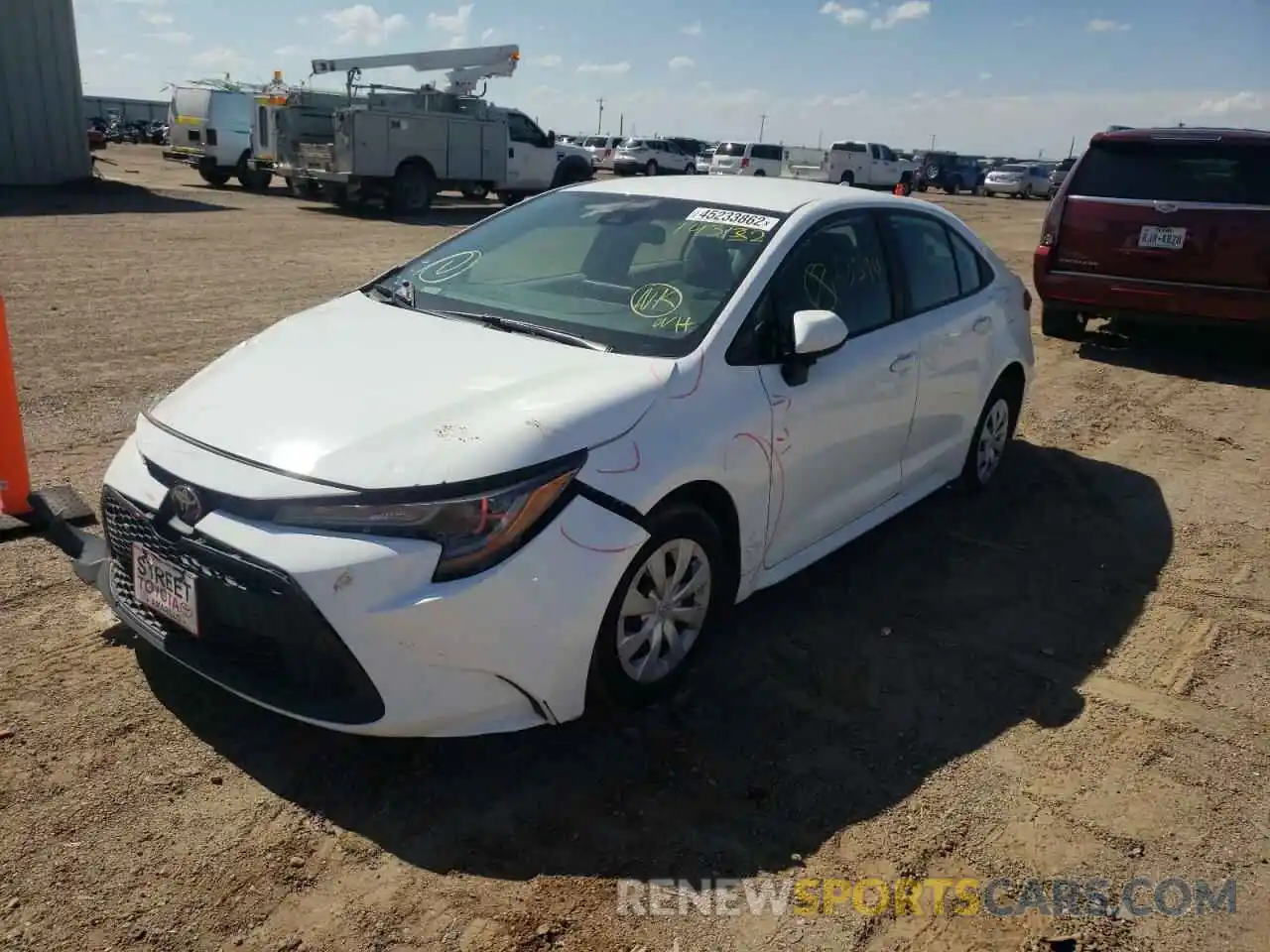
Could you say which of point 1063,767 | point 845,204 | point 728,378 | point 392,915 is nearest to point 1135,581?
point 1063,767

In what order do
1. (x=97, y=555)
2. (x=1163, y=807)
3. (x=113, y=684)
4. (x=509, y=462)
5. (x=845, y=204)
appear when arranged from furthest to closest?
(x=845, y=204) → (x=97, y=555) → (x=113, y=684) → (x=1163, y=807) → (x=509, y=462)

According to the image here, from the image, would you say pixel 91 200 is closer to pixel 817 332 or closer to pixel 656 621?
pixel 817 332

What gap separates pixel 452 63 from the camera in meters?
21.0

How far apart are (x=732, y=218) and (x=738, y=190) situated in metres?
0.40

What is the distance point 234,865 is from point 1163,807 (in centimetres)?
260

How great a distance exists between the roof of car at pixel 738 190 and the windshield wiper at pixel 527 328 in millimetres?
1015

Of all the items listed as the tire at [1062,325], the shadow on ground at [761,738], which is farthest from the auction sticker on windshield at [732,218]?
the tire at [1062,325]

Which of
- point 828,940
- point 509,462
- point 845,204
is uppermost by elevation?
point 845,204

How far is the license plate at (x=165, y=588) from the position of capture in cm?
285

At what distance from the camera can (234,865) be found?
2.59 meters

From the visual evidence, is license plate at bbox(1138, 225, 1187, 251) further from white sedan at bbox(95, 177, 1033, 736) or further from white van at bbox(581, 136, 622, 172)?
white van at bbox(581, 136, 622, 172)

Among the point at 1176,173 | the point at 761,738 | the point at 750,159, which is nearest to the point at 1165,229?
the point at 1176,173

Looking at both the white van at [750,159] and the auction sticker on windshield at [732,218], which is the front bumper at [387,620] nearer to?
the auction sticker on windshield at [732,218]

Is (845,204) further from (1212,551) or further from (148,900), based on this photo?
(148,900)
